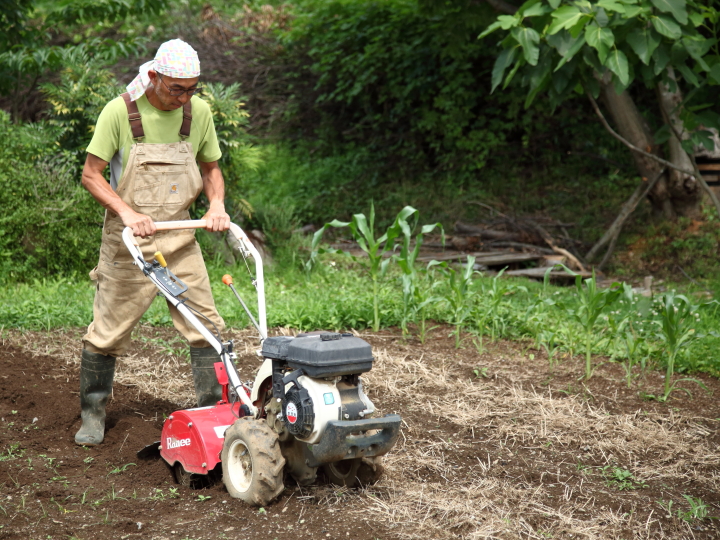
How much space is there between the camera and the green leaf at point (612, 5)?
16.8 feet

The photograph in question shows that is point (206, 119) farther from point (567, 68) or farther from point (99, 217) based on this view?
point (99, 217)

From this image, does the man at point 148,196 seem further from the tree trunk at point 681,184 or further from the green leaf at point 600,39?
the tree trunk at point 681,184

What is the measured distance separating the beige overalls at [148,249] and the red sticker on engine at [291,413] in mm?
980

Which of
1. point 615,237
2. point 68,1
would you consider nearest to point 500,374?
point 615,237

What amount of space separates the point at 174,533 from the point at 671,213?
7936 millimetres

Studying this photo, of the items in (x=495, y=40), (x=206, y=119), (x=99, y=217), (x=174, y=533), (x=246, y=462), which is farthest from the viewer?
(x=495, y=40)

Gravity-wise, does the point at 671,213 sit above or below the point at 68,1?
below

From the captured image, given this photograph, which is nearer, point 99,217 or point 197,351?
point 197,351

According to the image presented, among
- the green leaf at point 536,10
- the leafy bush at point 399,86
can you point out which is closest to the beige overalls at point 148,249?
the green leaf at point 536,10

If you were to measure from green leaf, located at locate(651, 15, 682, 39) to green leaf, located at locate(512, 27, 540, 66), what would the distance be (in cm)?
77

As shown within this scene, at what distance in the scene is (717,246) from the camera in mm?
8758

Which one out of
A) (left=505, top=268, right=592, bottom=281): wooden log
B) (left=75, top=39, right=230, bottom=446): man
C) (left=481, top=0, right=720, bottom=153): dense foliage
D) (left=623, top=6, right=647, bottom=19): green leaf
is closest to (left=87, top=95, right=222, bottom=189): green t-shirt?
(left=75, top=39, right=230, bottom=446): man

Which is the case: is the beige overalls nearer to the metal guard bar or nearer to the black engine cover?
the black engine cover

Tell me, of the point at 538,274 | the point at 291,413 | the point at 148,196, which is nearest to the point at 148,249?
the point at 148,196
